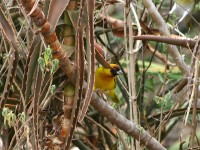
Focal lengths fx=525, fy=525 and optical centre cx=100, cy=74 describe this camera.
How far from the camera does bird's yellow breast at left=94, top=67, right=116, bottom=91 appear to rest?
2491mm

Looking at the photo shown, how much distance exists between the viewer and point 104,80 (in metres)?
2.53

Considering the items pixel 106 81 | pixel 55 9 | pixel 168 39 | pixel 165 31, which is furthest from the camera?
pixel 106 81

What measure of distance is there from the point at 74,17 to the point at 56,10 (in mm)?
164

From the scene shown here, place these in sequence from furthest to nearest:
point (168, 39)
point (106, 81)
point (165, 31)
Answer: point (106, 81) → point (165, 31) → point (168, 39)

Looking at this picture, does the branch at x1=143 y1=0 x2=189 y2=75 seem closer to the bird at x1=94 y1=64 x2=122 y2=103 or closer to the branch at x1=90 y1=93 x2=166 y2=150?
the branch at x1=90 y1=93 x2=166 y2=150

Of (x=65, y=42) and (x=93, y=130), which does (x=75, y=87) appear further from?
(x=93, y=130)

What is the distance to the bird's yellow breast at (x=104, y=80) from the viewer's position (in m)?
2.49

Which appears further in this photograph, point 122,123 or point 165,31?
point 165,31

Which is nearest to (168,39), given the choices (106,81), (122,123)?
Result: (122,123)

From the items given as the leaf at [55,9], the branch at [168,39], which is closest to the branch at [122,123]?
the branch at [168,39]

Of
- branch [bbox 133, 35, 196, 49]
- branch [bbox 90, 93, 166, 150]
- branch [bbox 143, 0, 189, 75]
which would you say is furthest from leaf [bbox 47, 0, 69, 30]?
branch [bbox 143, 0, 189, 75]

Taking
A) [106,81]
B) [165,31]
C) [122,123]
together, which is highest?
[165,31]

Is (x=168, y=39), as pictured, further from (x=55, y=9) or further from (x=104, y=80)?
(x=104, y=80)

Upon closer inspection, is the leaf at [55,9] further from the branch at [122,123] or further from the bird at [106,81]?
the bird at [106,81]
